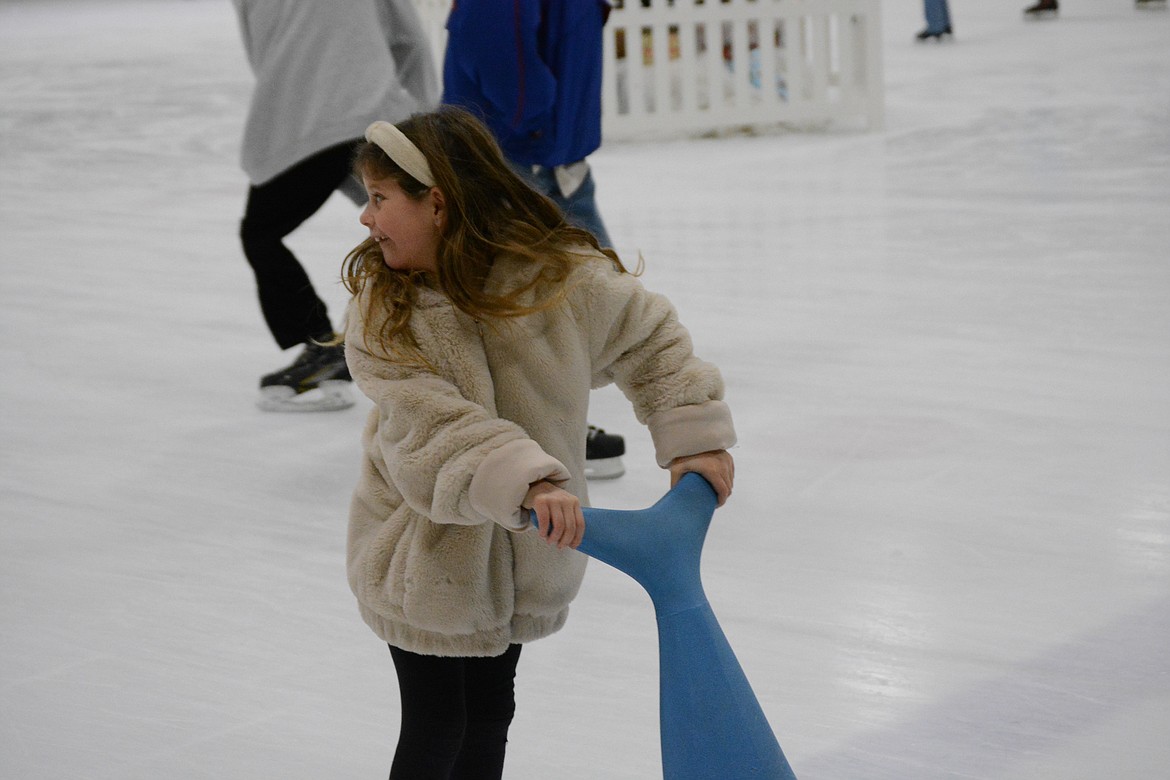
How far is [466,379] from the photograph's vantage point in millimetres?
1243

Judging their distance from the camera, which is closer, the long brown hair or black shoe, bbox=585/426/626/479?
the long brown hair

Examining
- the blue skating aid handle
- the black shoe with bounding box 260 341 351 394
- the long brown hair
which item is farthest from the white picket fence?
the blue skating aid handle

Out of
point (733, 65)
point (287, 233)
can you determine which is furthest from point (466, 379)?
point (733, 65)

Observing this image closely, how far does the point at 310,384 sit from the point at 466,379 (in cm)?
221

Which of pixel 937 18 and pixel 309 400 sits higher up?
pixel 309 400

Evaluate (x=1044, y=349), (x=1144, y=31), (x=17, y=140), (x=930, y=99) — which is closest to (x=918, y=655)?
(x=1044, y=349)

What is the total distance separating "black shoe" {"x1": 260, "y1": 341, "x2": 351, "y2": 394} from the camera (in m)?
3.36

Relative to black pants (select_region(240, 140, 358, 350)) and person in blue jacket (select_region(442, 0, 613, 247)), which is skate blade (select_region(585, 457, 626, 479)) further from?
black pants (select_region(240, 140, 358, 350))

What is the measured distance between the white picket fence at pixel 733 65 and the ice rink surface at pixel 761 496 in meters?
1.34

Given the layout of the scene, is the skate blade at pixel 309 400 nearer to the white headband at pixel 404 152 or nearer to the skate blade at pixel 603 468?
the skate blade at pixel 603 468

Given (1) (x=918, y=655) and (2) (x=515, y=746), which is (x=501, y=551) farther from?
(1) (x=918, y=655)

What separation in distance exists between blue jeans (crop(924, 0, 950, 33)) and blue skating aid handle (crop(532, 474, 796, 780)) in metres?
10.2

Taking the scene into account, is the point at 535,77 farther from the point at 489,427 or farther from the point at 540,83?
the point at 489,427

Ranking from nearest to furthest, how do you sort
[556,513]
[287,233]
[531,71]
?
[556,513]
[531,71]
[287,233]
